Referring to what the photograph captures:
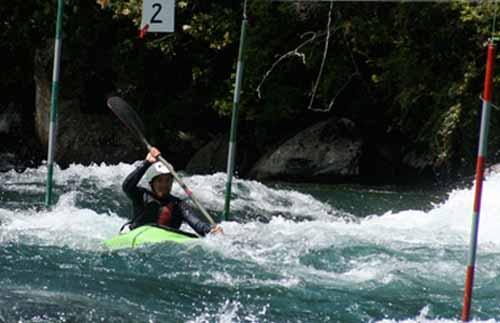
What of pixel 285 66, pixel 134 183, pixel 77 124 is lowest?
pixel 77 124

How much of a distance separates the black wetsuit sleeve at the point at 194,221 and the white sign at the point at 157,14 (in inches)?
67.1

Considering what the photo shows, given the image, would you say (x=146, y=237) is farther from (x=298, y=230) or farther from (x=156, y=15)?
(x=156, y=15)

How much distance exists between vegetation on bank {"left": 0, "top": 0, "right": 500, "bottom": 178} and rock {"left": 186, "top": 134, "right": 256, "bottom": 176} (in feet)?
0.79

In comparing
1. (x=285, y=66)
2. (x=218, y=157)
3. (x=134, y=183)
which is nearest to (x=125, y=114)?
(x=134, y=183)

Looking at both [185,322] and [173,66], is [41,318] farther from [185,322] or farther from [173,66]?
[173,66]

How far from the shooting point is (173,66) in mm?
15016

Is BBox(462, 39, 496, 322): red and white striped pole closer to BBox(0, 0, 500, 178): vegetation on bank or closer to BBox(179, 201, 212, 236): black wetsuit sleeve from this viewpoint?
BBox(179, 201, 212, 236): black wetsuit sleeve

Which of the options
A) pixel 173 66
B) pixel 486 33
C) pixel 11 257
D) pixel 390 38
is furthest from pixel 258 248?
pixel 173 66

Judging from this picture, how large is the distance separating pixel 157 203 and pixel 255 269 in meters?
1.22

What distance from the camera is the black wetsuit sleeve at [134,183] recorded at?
278 inches

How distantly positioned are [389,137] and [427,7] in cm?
238

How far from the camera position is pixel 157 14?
27.0 feet

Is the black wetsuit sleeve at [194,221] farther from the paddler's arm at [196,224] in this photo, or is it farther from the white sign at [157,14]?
the white sign at [157,14]

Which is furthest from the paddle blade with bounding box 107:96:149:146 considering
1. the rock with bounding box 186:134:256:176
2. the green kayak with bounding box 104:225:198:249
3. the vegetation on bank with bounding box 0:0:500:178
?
the rock with bounding box 186:134:256:176
